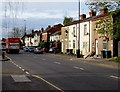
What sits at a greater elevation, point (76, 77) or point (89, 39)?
point (89, 39)

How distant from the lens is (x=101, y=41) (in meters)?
40.9

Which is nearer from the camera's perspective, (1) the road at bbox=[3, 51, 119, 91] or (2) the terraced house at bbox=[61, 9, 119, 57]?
(1) the road at bbox=[3, 51, 119, 91]

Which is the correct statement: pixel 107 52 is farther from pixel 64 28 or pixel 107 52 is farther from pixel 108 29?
pixel 64 28

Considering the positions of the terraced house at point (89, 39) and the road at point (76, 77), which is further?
the terraced house at point (89, 39)

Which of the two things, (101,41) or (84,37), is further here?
(84,37)

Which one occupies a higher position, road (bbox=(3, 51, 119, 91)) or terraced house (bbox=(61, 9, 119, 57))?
terraced house (bbox=(61, 9, 119, 57))

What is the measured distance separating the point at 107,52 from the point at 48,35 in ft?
187

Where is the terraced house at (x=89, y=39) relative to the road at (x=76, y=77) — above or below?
above

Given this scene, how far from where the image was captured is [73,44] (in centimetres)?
5453

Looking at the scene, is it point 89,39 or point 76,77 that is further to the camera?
point 89,39

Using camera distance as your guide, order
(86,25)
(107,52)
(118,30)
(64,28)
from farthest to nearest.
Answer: (64,28) → (86,25) → (107,52) → (118,30)

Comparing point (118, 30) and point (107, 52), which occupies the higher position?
point (118, 30)

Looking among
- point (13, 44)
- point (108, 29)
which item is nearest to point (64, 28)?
point (13, 44)

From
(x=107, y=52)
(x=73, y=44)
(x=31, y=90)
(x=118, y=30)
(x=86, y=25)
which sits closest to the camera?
(x=31, y=90)
